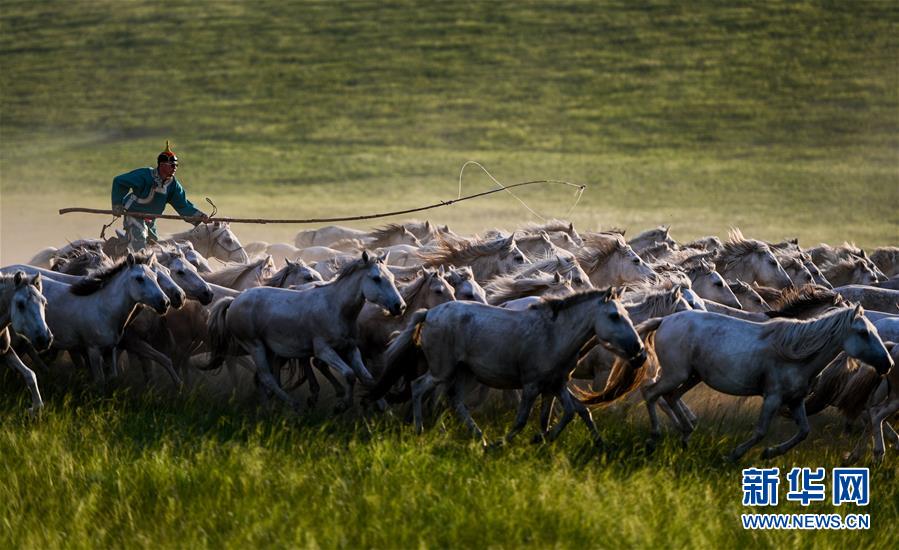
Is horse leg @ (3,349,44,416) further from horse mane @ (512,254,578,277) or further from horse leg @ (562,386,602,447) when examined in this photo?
horse mane @ (512,254,578,277)

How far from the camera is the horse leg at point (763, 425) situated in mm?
8867

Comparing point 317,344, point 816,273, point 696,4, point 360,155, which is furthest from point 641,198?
point 317,344

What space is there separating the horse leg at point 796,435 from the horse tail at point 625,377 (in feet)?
→ 3.41

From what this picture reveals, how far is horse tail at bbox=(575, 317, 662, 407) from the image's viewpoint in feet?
31.0

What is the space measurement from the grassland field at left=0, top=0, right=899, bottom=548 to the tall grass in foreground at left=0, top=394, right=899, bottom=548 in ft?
0.07

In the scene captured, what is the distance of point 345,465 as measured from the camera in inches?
317

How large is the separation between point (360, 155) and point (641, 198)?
10691 mm

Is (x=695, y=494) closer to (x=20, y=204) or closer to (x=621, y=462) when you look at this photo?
(x=621, y=462)

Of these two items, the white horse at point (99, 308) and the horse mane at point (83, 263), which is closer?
the white horse at point (99, 308)

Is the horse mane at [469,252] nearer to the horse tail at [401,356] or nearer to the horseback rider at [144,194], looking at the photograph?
the horseback rider at [144,194]

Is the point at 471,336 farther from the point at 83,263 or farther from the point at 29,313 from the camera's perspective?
the point at 83,263

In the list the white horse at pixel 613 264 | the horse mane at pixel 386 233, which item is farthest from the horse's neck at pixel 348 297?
the horse mane at pixel 386 233

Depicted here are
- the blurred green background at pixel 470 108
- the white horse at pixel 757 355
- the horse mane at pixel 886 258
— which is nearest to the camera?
the white horse at pixel 757 355

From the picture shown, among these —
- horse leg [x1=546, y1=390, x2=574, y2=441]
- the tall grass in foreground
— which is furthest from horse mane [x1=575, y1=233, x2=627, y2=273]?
horse leg [x1=546, y1=390, x2=574, y2=441]
